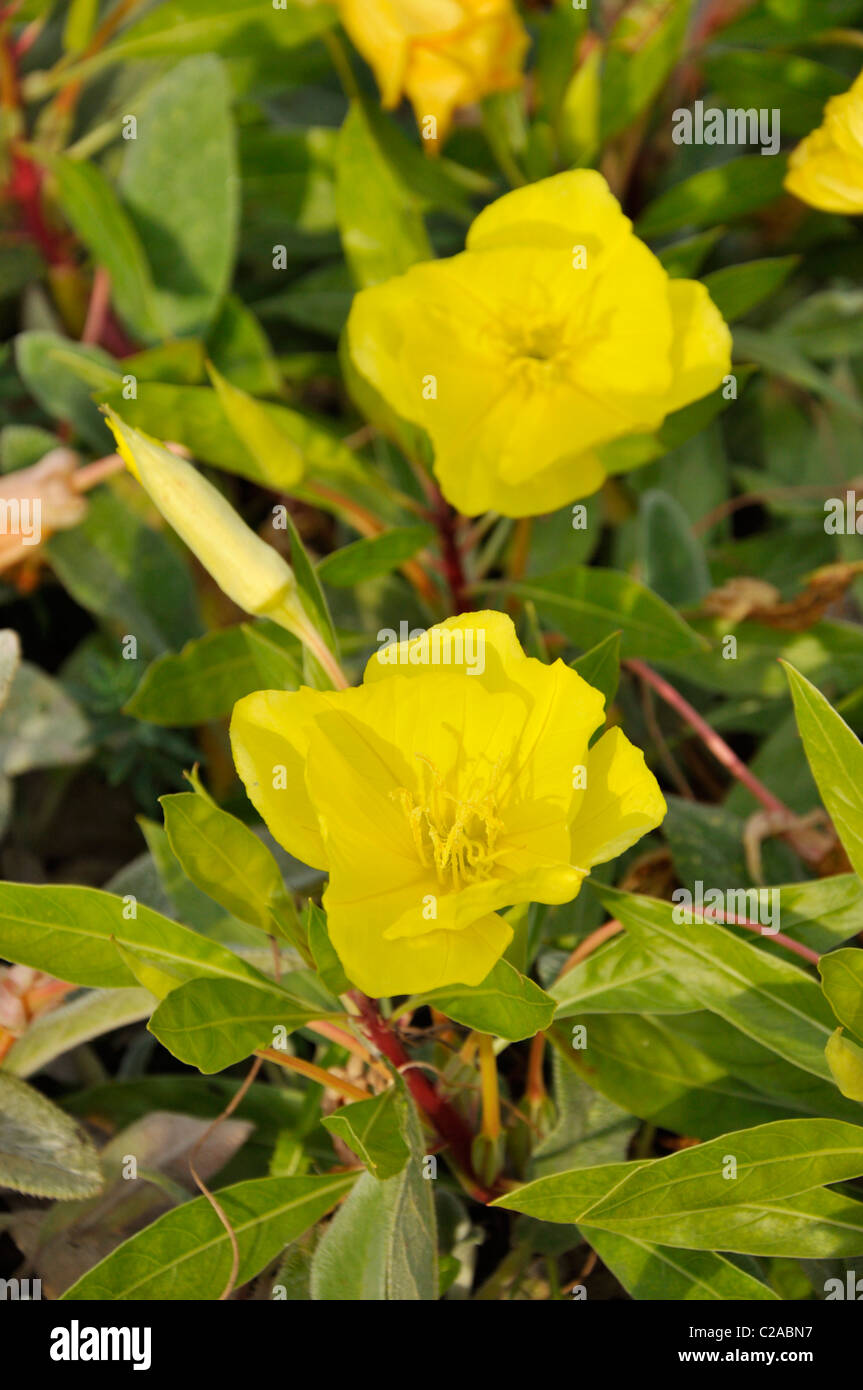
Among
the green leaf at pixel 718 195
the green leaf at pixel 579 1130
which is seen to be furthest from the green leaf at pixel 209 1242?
the green leaf at pixel 718 195

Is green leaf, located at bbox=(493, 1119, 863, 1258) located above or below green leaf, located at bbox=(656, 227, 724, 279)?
below

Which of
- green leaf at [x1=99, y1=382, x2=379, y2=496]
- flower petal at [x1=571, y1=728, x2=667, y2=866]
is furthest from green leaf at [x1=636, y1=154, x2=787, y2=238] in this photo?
flower petal at [x1=571, y1=728, x2=667, y2=866]

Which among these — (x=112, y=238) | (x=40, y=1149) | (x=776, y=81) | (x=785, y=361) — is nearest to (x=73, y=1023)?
Result: (x=40, y=1149)

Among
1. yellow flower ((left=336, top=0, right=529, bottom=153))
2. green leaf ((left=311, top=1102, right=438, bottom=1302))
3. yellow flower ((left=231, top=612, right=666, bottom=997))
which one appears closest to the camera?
yellow flower ((left=231, top=612, right=666, bottom=997))

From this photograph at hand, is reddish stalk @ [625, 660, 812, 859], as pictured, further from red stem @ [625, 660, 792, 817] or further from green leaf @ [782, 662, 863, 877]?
green leaf @ [782, 662, 863, 877]

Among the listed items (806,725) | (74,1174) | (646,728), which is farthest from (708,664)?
(74,1174)
